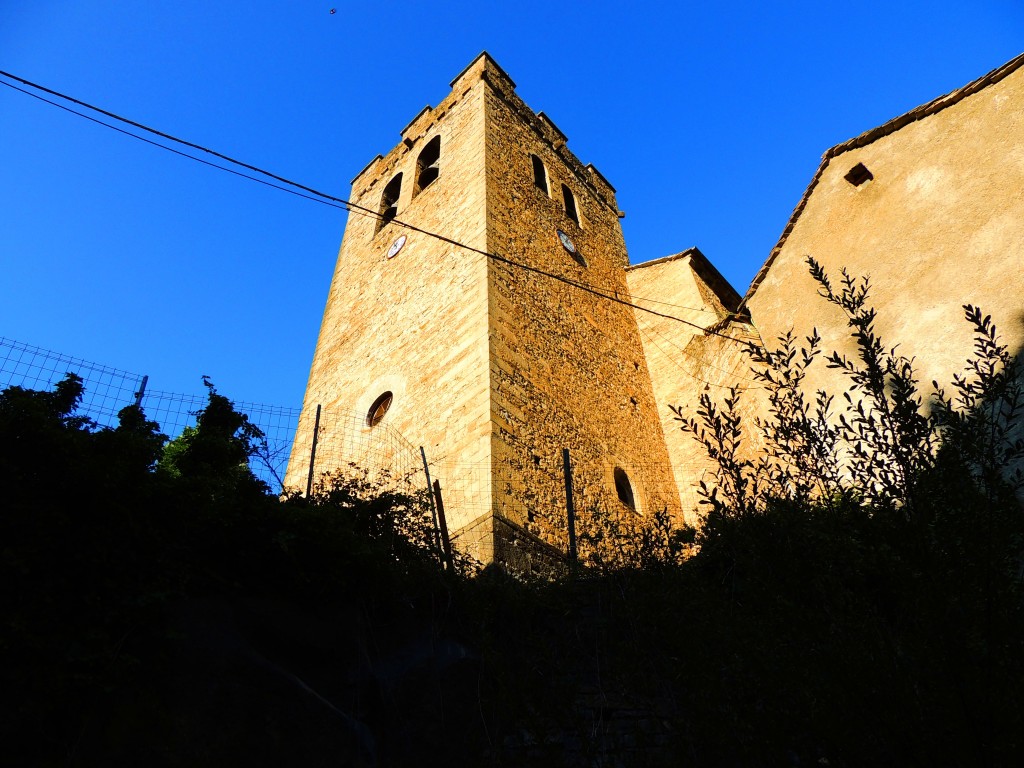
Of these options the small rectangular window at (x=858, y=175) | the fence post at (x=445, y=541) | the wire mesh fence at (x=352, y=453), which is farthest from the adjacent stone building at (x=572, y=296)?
the fence post at (x=445, y=541)

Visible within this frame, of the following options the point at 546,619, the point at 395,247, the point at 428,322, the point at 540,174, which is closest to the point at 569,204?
the point at 540,174

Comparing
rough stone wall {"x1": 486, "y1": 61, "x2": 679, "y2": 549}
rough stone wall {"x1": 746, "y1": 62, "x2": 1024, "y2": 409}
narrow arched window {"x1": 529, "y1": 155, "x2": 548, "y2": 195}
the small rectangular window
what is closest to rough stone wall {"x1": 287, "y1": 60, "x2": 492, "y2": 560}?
rough stone wall {"x1": 486, "y1": 61, "x2": 679, "y2": 549}

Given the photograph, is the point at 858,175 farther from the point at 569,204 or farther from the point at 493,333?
the point at 569,204

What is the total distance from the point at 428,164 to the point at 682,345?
7.01 meters

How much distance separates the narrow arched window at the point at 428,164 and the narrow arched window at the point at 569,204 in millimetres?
2902

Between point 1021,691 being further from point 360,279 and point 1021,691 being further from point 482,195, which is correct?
point 360,279

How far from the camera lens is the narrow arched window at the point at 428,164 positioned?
1496 cm

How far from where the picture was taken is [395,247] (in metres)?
13.5

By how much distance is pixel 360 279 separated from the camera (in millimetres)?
13828

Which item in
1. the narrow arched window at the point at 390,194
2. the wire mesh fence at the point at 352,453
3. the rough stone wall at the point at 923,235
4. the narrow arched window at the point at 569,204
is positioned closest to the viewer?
the rough stone wall at the point at 923,235

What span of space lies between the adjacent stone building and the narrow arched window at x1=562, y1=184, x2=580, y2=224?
71 mm

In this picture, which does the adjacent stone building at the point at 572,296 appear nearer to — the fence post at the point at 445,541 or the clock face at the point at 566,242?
the clock face at the point at 566,242

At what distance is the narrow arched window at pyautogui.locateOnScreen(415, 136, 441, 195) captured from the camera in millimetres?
14956

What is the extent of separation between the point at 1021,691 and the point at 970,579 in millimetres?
476
